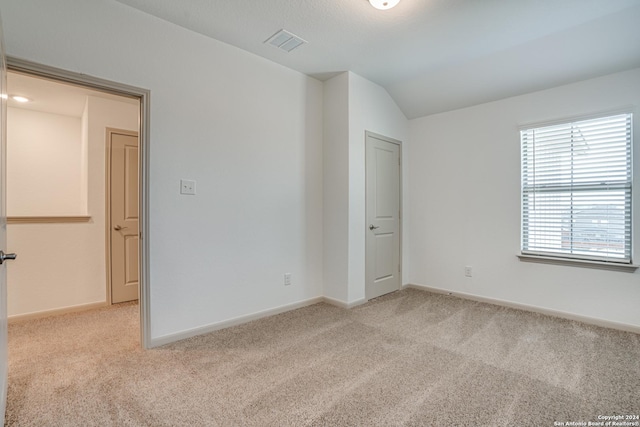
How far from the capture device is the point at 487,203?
3.56 meters

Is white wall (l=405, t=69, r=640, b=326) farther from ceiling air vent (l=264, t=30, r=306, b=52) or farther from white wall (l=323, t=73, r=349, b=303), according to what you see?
ceiling air vent (l=264, t=30, r=306, b=52)

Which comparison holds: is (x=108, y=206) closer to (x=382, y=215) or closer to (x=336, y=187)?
(x=336, y=187)

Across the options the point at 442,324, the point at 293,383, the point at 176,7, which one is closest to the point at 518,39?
the point at 442,324

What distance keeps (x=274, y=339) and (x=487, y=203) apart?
276cm

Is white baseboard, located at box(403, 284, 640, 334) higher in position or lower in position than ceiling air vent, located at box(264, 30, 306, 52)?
lower

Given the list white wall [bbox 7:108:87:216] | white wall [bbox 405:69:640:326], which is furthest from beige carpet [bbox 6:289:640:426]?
white wall [bbox 7:108:87:216]

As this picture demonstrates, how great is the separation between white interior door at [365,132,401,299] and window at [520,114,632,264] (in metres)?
1.39

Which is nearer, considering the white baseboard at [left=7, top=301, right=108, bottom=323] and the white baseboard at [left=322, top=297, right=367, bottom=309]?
the white baseboard at [left=7, top=301, right=108, bottom=323]

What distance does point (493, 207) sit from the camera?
138 inches

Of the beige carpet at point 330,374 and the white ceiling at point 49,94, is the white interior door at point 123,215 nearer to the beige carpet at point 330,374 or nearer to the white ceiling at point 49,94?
the white ceiling at point 49,94

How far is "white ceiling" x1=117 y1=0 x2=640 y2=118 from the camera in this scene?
224 centimetres

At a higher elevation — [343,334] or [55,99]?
[55,99]

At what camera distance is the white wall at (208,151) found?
212 centimetres

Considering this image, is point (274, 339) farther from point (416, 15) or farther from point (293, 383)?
point (416, 15)
